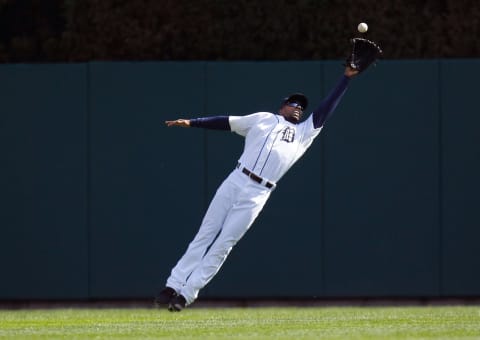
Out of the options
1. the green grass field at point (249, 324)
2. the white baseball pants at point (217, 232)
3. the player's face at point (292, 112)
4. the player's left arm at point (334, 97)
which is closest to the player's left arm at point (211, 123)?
the white baseball pants at point (217, 232)

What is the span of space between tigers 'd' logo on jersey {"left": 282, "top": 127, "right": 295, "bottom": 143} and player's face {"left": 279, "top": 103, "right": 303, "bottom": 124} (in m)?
0.19

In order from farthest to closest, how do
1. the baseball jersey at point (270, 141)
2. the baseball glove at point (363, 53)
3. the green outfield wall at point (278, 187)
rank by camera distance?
the green outfield wall at point (278, 187), the baseball glove at point (363, 53), the baseball jersey at point (270, 141)

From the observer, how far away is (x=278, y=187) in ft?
46.4

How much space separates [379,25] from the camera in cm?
1462

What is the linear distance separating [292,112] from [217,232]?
126 centimetres

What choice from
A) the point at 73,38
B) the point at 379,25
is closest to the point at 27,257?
the point at 73,38

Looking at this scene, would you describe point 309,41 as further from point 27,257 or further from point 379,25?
point 27,257

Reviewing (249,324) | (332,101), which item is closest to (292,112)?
(332,101)

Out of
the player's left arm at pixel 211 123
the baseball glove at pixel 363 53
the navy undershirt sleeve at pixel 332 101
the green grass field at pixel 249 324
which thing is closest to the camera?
the green grass field at pixel 249 324

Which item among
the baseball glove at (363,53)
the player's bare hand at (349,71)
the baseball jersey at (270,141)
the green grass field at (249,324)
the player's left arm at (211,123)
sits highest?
the baseball glove at (363,53)

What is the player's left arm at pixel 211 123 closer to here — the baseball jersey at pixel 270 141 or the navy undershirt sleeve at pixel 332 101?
the baseball jersey at pixel 270 141

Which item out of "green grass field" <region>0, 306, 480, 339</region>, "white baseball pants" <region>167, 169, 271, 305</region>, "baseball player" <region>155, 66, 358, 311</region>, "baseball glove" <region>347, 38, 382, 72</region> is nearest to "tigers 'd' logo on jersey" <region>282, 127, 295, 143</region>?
"baseball player" <region>155, 66, 358, 311</region>

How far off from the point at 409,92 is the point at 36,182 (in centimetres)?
431

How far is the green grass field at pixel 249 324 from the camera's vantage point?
9.34 m
